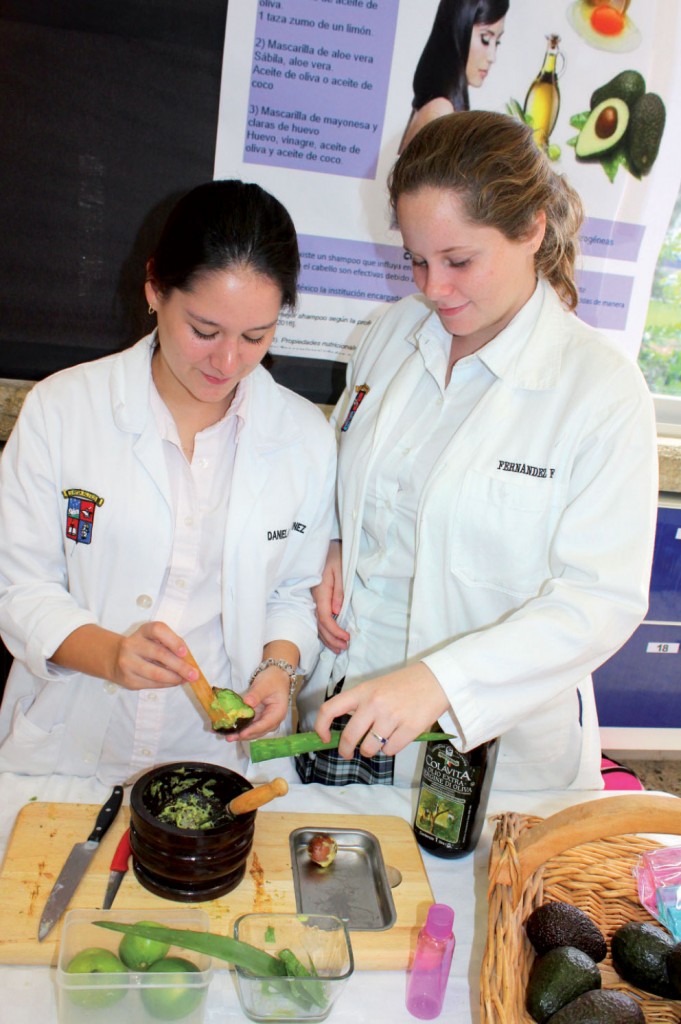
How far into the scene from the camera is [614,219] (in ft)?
8.50

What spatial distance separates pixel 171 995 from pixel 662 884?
658mm

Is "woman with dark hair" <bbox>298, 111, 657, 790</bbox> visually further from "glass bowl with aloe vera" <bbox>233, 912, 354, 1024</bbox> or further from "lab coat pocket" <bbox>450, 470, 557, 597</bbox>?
"glass bowl with aloe vera" <bbox>233, 912, 354, 1024</bbox>

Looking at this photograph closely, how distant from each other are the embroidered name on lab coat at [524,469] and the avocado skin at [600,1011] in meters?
0.79

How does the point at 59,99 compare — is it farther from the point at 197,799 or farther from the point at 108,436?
the point at 197,799

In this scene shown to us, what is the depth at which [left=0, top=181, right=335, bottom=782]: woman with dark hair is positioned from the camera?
4.59ft

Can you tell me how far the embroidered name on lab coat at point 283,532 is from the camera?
161 centimetres

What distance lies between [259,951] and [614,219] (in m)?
2.28

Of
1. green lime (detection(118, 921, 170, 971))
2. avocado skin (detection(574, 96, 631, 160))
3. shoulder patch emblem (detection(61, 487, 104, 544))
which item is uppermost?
avocado skin (detection(574, 96, 631, 160))

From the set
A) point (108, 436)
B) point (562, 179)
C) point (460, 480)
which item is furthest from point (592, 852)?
point (562, 179)

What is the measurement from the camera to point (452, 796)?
1.30 m

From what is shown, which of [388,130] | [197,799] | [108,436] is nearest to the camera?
[197,799]

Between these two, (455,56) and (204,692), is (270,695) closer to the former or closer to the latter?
(204,692)

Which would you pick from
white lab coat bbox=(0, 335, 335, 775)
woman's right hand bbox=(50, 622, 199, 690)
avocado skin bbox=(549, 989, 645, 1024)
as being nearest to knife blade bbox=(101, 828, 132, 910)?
woman's right hand bbox=(50, 622, 199, 690)

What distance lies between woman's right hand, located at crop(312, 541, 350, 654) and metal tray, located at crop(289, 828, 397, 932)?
1.48ft
